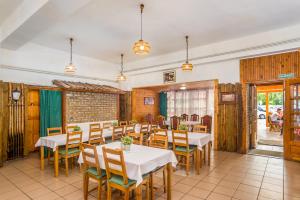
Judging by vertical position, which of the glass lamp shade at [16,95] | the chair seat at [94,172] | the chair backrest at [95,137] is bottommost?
the chair seat at [94,172]

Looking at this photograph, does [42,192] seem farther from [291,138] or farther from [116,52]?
[291,138]

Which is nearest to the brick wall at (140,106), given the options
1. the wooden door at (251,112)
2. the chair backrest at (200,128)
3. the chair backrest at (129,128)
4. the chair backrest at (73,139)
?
the chair backrest at (129,128)

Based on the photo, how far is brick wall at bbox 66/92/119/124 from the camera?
667 cm

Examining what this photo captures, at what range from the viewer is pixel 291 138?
4969mm

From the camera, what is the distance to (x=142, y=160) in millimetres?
2547

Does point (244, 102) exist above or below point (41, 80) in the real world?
below

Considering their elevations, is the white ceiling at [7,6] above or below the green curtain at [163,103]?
above

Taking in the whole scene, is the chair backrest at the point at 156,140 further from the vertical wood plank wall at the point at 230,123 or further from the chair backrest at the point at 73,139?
the vertical wood plank wall at the point at 230,123

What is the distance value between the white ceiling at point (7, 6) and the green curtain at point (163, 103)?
7.82 meters

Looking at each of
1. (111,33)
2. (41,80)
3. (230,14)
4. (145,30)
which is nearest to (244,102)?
(230,14)

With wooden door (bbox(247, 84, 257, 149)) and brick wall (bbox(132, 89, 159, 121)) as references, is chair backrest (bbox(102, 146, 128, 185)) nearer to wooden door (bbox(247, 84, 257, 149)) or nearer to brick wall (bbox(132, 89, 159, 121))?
wooden door (bbox(247, 84, 257, 149))

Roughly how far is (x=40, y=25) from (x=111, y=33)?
1.88 metres

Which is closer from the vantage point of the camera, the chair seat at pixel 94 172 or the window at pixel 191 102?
the chair seat at pixel 94 172

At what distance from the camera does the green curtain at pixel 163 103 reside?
10.6 meters
